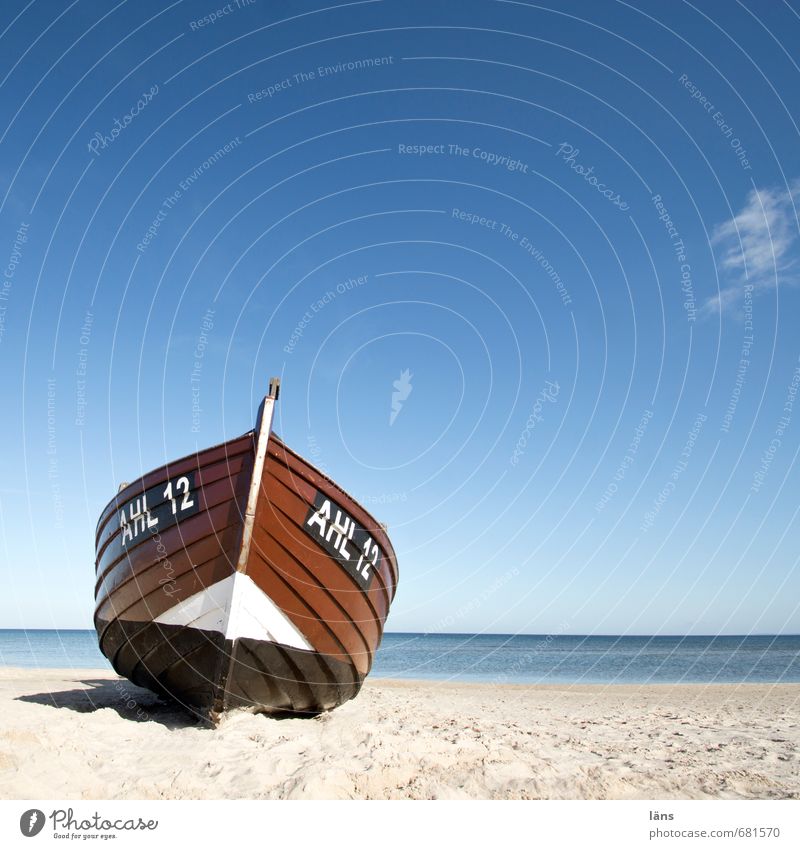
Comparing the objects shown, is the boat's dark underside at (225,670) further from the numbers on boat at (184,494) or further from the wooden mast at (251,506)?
the numbers on boat at (184,494)

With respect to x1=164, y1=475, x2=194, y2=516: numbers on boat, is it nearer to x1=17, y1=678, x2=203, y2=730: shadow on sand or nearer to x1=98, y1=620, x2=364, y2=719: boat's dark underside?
x1=98, y1=620, x2=364, y2=719: boat's dark underside

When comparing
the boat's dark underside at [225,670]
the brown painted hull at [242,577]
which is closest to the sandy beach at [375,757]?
the boat's dark underside at [225,670]

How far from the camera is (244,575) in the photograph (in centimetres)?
719

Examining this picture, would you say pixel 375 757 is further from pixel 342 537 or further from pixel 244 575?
pixel 342 537

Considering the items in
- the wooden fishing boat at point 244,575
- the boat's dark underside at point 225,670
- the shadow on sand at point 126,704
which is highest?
the wooden fishing boat at point 244,575

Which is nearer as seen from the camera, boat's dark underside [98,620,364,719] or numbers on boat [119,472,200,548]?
boat's dark underside [98,620,364,719]

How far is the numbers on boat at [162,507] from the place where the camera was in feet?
24.8

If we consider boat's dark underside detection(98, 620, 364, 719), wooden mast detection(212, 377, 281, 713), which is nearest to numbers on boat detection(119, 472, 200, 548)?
wooden mast detection(212, 377, 281, 713)

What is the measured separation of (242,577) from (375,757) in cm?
273

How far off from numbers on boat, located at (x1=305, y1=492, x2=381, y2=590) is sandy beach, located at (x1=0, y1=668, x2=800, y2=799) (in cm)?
205

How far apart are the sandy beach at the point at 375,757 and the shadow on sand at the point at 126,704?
0.15ft

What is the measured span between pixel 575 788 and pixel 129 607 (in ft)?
21.0

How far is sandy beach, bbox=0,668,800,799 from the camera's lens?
4750mm

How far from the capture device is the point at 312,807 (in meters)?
4.07
